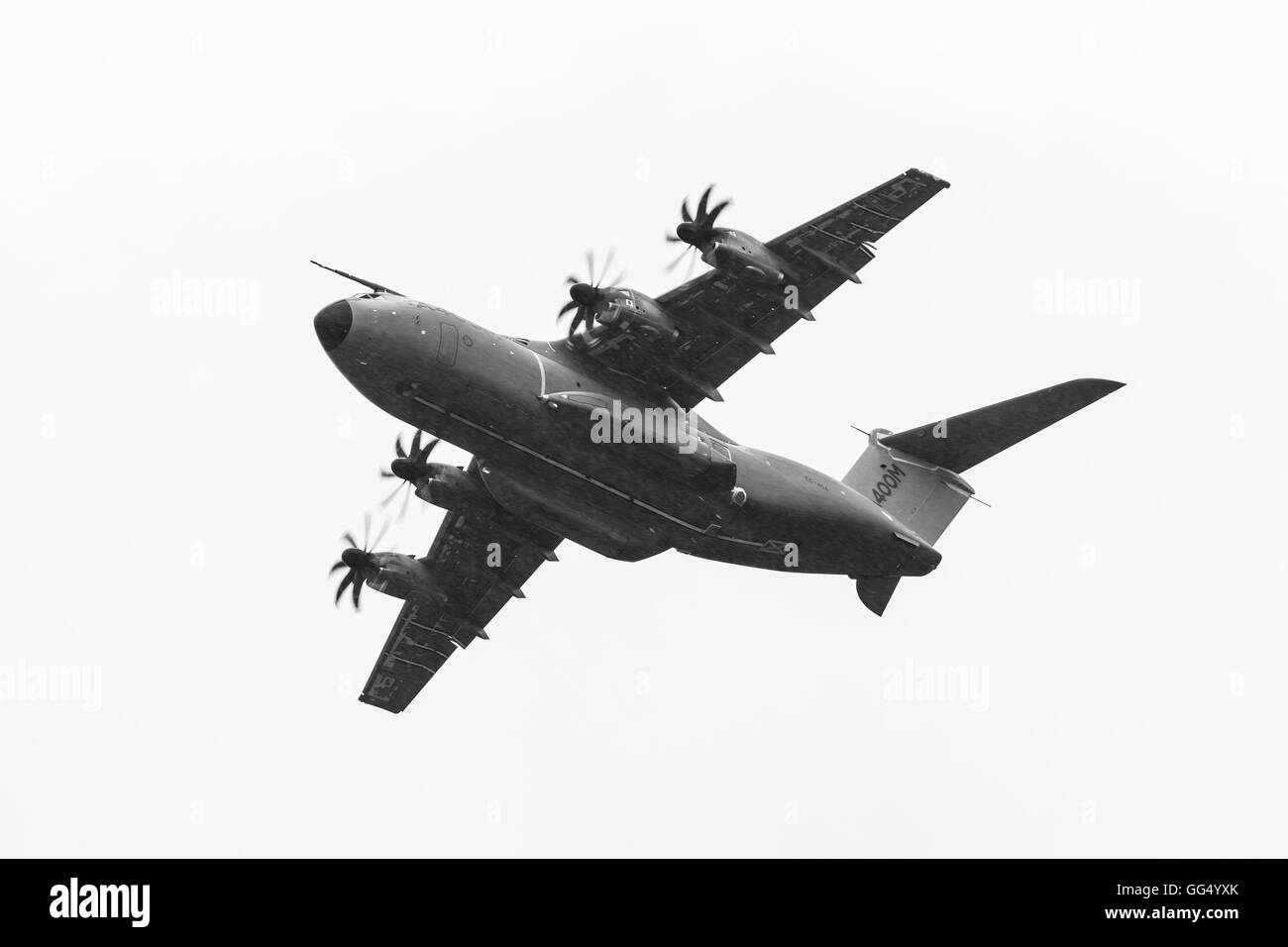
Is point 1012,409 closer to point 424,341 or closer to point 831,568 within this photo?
point 831,568

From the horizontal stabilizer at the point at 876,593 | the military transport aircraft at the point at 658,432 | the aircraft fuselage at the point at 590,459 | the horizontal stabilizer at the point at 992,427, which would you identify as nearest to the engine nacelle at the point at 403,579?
the military transport aircraft at the point at 658,432

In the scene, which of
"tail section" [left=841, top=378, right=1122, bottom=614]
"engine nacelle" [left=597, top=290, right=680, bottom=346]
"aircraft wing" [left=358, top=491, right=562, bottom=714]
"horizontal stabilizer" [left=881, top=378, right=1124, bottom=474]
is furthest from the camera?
"aircraft wing" [left=358, top=491, right=562, bottom=714]

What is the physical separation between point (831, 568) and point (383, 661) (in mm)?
10893

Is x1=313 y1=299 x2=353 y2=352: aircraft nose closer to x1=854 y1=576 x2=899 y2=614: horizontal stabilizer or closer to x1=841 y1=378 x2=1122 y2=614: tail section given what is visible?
x1=841 y1=378 x2=1122 y2=614: tail section

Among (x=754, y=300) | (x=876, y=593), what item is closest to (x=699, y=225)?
(x=754, y=300)

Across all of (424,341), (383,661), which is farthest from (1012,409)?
(383,661)

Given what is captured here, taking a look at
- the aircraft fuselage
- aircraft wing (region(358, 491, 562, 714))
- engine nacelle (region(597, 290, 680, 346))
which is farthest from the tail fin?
aircraft wing (region(358, 491, 562, 714))

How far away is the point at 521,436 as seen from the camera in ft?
99.2

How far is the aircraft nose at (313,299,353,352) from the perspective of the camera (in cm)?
2883

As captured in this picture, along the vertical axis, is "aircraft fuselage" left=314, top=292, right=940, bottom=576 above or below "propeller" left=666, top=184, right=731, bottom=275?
below

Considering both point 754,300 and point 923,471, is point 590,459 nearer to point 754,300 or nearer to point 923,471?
point 754,300

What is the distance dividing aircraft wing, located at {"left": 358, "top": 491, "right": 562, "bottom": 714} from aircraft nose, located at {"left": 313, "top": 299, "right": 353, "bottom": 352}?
20.8 ft

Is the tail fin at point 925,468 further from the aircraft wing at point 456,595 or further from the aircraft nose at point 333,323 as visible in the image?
the aircraft nose at point 333,323

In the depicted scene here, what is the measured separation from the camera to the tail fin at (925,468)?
113 feet
